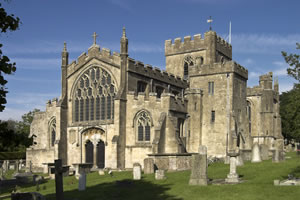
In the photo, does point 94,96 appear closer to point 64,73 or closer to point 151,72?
point 64,73

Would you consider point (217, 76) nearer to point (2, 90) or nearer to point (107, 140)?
point (107, 140)

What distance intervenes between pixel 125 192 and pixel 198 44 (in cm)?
3027

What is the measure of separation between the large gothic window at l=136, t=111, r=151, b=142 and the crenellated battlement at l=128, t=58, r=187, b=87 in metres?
4.24

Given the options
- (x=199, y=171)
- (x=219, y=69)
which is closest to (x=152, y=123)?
(x=219, y=69)

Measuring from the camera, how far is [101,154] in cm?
3600

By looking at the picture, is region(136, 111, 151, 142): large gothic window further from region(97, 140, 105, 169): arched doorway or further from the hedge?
the hedge

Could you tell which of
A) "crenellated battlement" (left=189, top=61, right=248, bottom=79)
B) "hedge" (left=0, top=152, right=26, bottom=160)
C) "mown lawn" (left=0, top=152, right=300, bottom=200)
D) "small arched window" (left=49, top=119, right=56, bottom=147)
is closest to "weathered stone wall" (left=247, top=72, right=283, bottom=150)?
"crenellated battlement" (left=189, top=61, right=248, bottom=79)

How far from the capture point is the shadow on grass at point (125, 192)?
59.0ft

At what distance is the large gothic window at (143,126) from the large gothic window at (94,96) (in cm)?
275

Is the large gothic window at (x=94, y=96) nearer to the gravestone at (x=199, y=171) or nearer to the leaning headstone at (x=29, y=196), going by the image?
the gravestone at (x=199, y=171)

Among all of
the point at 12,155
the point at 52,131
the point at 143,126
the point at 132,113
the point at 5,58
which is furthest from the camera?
the point at 12,155

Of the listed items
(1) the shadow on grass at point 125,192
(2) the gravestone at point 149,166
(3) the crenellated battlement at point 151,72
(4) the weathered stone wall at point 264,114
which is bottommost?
(1) the shadow on grass at point 125,192

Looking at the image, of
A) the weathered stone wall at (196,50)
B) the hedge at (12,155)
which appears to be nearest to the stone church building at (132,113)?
the weathered stone wall at (196,50)

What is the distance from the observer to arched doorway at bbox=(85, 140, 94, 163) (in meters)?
36.7
